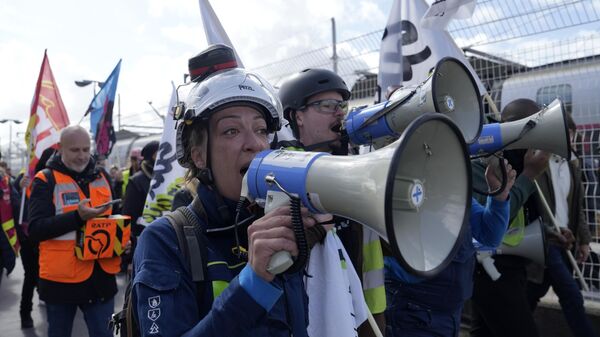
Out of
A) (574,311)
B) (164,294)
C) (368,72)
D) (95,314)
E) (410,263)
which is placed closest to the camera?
(410,263)

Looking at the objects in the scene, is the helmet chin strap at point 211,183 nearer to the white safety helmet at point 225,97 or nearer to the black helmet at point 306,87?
the white safety helmet at point 225,97

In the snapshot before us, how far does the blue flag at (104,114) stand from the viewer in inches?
307

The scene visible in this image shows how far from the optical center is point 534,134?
7.45ft

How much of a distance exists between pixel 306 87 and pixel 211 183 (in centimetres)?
137

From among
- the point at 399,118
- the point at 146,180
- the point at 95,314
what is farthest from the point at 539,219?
the point at 146,180

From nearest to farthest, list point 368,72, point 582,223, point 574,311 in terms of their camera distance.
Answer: point 574,311
point 582,223
point 368,72

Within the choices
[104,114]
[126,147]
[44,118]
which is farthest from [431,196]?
[126,147]

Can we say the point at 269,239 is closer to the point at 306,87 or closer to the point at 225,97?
the point at 225,97

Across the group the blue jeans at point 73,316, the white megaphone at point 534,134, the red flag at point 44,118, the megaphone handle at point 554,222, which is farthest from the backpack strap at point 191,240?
the red flag at point 44,118

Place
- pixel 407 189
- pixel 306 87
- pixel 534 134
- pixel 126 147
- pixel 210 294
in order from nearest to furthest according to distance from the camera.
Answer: pixel 407 189
pixel 210 294
pixel 534 134
pixel 306 87
pixel 126 147

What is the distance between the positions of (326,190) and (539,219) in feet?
10.5

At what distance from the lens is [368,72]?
20.2 ft

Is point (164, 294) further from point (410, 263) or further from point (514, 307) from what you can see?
point (514, 307)

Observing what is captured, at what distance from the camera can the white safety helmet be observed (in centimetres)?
159
